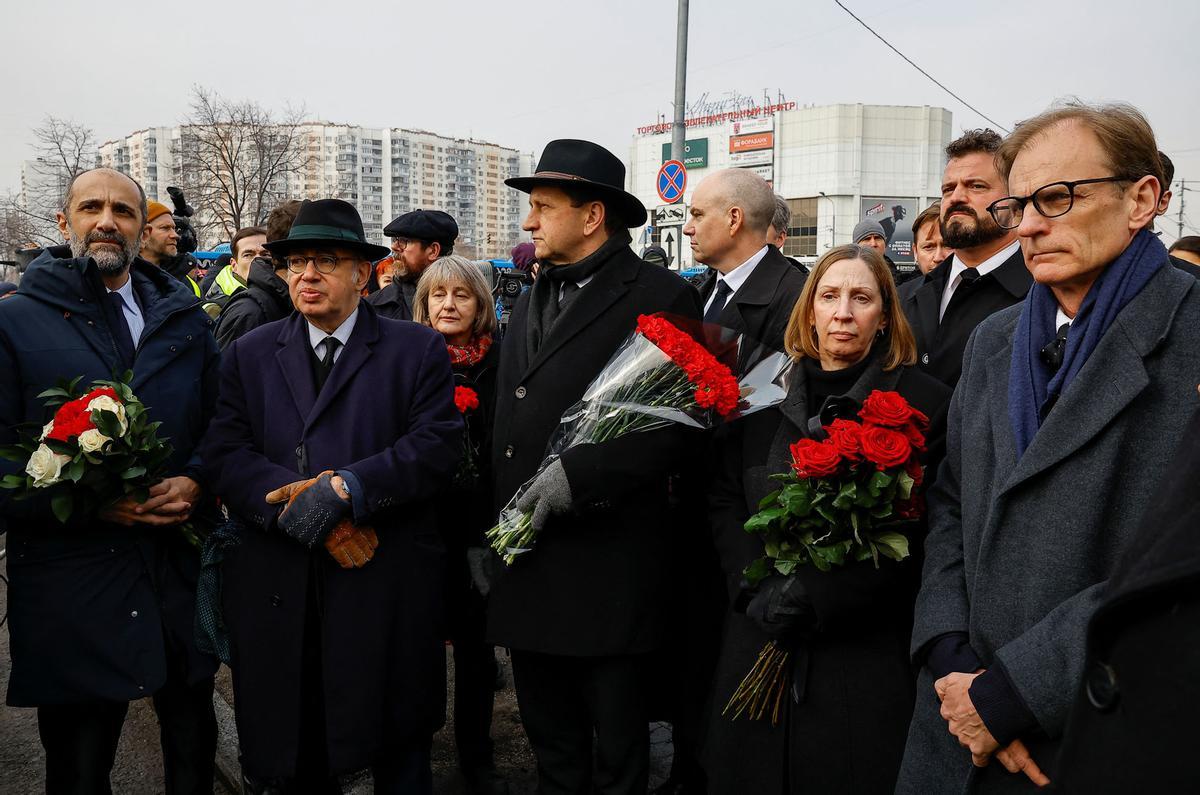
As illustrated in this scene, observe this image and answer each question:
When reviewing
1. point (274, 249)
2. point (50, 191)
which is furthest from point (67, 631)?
point (50, 191)

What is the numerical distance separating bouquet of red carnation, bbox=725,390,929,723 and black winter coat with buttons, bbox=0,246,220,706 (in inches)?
84.0

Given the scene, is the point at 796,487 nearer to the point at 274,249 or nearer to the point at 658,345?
the point at 658,345

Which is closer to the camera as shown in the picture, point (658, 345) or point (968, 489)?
point (968, 489)

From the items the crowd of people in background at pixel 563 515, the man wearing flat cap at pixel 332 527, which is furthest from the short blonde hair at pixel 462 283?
the man wearing flat cap at pixel 332 527

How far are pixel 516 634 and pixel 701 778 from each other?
133 centimetres

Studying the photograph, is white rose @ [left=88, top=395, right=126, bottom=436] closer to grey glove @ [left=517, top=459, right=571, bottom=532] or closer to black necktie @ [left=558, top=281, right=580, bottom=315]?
grey glove @ [left=517, top=459, right=571, bottom=532]

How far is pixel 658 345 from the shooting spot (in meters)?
2.65

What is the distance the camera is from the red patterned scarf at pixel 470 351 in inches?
157

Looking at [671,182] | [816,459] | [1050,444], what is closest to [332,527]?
[816,459]

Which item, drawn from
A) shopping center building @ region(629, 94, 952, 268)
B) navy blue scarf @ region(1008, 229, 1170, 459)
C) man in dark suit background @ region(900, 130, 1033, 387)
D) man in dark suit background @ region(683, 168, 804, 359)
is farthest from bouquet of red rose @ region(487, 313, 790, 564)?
shopping center building @ region(629, 94, 952, 268)

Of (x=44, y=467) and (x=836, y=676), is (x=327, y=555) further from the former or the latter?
(x=836, y=676)

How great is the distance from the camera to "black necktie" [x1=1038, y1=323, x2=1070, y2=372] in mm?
1985

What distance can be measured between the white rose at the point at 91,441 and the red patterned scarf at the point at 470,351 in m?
1.57

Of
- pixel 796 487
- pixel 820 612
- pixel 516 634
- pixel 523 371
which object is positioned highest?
pixel 523 371
